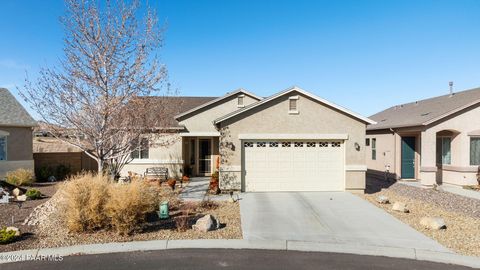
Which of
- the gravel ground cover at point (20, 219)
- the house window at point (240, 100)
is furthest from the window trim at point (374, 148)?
the gravel ground cover at point (20, 219)

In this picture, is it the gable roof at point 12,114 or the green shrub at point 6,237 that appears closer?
the green shrub at point 6,237

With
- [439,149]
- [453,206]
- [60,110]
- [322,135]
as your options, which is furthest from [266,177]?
[439,149]

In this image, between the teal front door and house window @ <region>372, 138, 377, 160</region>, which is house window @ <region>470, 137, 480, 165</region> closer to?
the teal front door

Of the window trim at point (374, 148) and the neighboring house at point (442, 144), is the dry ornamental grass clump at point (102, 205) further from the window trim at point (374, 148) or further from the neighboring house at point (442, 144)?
the window trim at point (374, 148)

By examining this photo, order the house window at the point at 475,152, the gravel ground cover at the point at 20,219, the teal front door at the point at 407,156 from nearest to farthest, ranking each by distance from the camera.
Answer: the gravel ground cover at the point at 20,219, the house window at the point at 475,152, the teal front door at the point at 407,156

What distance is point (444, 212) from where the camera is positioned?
10391 millimetres

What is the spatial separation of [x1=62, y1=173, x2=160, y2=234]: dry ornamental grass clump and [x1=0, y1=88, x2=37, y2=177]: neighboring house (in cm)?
1266

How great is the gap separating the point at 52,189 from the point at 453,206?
1777 cm

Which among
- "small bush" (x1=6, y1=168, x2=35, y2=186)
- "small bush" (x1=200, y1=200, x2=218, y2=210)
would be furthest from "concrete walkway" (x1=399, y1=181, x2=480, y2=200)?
"small bush" (x1=6, y1=168, x2=35, y2=186)

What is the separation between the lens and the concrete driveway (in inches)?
299

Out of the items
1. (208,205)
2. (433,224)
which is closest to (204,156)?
(208,205)

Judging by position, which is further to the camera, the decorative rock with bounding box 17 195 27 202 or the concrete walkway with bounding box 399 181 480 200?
the concrete walkway with bounding box 399 181 480 200

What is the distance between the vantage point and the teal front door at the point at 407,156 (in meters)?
17.5

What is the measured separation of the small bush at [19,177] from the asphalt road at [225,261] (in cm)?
1125
